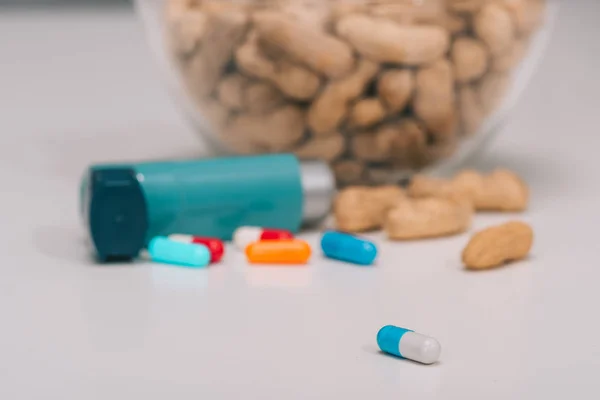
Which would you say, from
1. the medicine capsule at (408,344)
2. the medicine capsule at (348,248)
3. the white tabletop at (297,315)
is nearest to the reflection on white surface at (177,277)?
the white tabletop at (297,315)

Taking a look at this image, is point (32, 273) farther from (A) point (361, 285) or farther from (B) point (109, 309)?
(A) point (361, 285)

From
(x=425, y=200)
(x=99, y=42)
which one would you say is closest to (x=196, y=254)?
(x=425, y=200)

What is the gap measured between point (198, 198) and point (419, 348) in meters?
0.41

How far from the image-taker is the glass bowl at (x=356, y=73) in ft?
4.13

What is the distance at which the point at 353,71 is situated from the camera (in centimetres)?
127

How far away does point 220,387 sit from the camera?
2.72 ft

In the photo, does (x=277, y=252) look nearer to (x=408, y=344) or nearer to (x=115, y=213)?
(x=115, y=213)

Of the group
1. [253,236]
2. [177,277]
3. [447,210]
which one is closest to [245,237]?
[253,236]

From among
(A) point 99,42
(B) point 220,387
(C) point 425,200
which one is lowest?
(B) point 220,387

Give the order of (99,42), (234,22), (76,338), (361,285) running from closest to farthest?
(76,338), (361,285), (234,22), (99,42)

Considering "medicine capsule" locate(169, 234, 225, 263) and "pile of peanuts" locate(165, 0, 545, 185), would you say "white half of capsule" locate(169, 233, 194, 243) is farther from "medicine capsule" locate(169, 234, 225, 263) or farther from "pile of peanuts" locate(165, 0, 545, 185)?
"pile of peanuts" locate(165, 0, 545, 185)

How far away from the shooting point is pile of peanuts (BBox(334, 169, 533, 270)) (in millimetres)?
1122

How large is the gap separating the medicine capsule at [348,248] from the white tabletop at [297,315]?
0.01 m

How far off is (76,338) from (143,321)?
7 centimetres
